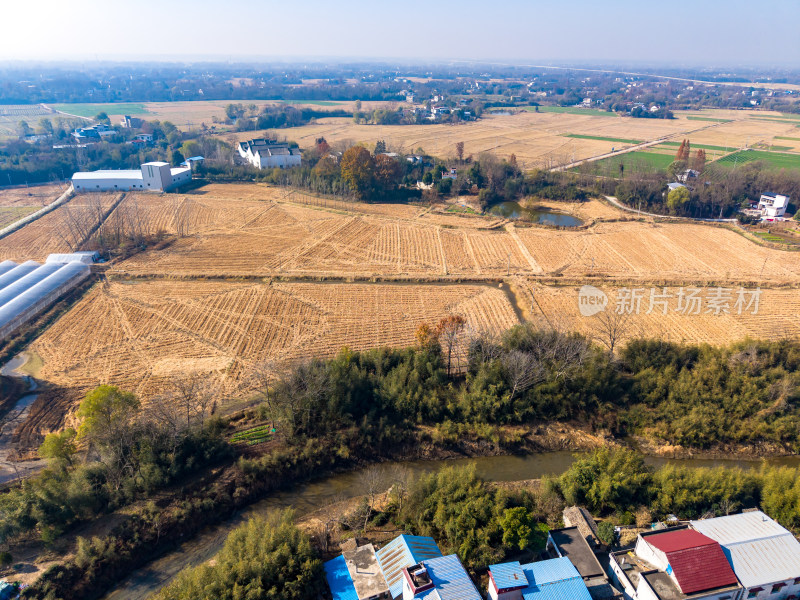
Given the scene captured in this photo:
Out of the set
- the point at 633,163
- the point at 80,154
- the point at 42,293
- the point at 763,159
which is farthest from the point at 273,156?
the point at 763,159

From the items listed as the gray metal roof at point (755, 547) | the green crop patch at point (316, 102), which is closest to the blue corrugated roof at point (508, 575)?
the gray metal roof at point (755, 547)

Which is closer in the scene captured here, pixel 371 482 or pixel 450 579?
pixel 450 579

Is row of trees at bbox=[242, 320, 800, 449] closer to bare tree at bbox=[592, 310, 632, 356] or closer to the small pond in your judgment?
bare tree at bbox=[592, 310, 632, 356]

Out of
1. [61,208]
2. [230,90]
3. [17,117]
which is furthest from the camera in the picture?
[230,90]

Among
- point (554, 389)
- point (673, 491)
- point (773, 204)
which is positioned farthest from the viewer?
point (773, 204)

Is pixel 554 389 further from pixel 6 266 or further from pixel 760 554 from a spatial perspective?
pixel 6 266

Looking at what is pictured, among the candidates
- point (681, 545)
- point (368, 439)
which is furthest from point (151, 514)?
point (681, 545)

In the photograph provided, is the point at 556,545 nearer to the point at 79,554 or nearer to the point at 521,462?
the point at 521,462
